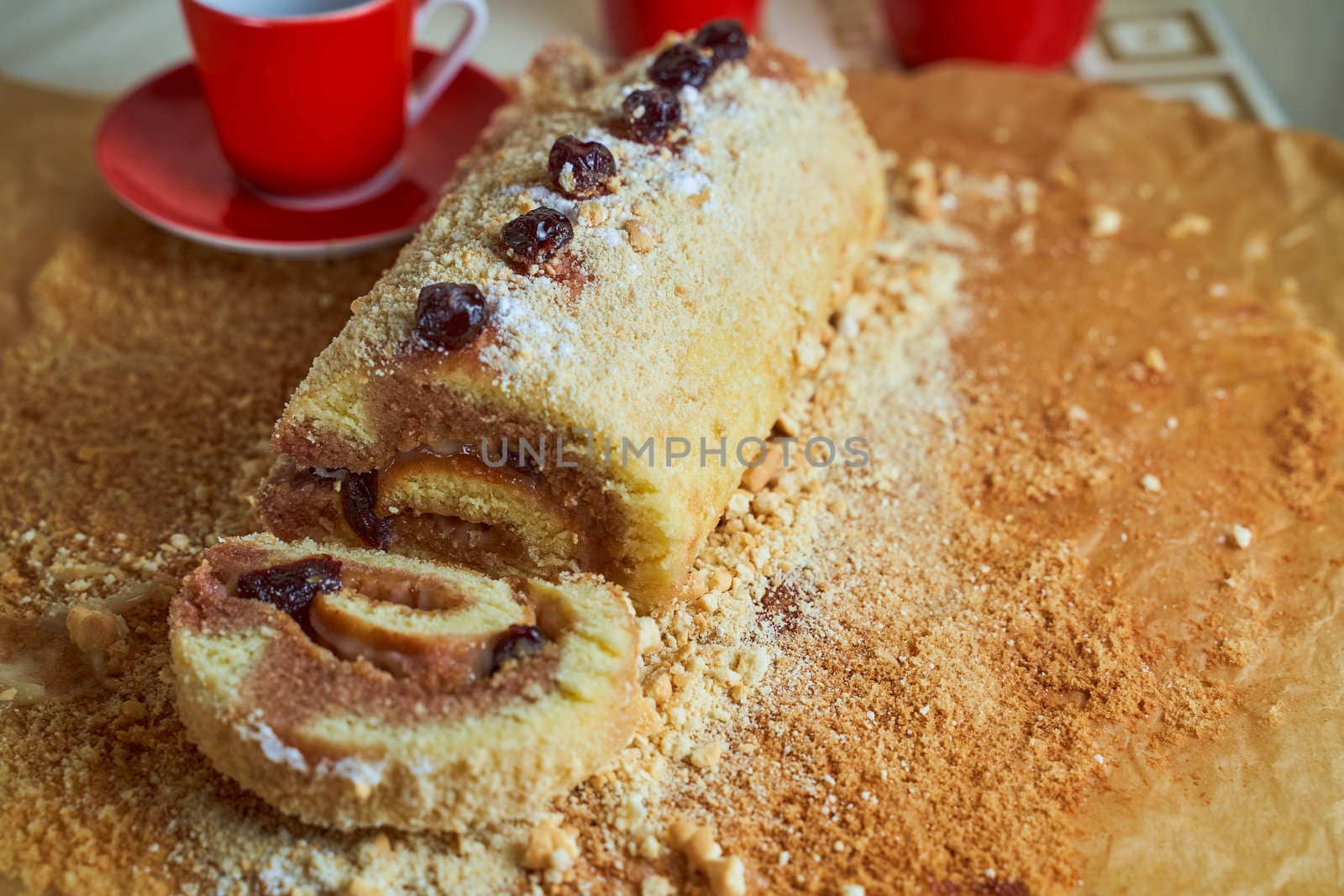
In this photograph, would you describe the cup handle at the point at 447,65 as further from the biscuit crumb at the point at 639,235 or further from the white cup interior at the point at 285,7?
the biscuit crumb at the point at 639,235

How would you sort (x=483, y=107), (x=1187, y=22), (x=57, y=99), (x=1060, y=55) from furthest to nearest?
(x=1187, y=22) → (x=1060, y=55) → (x=57, y=99) → (x=483, y=107)

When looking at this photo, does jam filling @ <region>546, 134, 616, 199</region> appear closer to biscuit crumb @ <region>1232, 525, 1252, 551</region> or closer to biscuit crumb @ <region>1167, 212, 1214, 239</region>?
biscuit crumb @ <region>1232, 525, 1252, 551</region>

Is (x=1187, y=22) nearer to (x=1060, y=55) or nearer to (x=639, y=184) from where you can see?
(x=1060, y=55)

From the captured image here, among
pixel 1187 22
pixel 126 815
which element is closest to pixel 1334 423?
pixel 1187 22

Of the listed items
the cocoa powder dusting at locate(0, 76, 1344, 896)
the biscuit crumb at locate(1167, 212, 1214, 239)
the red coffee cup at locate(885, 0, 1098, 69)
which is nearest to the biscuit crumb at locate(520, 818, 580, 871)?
the cocoa powder dusting at locate(0, 76, 1344, 896)

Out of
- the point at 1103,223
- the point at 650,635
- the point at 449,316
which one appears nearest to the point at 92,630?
the point at 449,316
